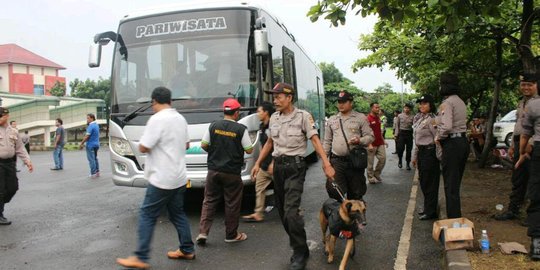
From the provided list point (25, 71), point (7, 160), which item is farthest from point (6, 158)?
point (25, 71)

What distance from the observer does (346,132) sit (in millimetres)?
5531

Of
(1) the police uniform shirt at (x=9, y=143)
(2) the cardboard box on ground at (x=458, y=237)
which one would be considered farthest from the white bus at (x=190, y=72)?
(2) the cardboard box on ground at (x=458, y=237)

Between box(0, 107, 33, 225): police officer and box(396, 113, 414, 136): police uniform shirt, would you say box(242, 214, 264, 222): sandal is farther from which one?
box(396, 113, 414, 136): police uniform shirt

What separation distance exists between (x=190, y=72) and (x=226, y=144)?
73.1 inches

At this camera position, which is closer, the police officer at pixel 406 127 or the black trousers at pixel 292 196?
the black trousers at pixel 292 196

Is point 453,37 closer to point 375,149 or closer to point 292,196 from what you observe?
point 375,149

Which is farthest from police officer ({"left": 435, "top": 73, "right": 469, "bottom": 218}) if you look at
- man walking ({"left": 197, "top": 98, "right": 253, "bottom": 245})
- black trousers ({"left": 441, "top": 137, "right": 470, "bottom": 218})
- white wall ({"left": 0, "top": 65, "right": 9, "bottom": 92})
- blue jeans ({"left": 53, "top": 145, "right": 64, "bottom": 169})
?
white wall ({"left": 0, "top": 65, "right": 9, "bottom": 92})

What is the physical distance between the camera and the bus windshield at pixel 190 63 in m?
6.69

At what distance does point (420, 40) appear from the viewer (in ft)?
39.3

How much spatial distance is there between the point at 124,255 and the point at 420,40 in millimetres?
9626

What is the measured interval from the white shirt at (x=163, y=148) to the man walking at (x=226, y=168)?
1.04 meters

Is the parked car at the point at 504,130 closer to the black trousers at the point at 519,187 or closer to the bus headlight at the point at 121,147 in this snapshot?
the black trousers at the point at 519,187

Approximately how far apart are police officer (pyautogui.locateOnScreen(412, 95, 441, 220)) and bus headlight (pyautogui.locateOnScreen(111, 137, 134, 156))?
4.15 meters

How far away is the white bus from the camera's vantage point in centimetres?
661
